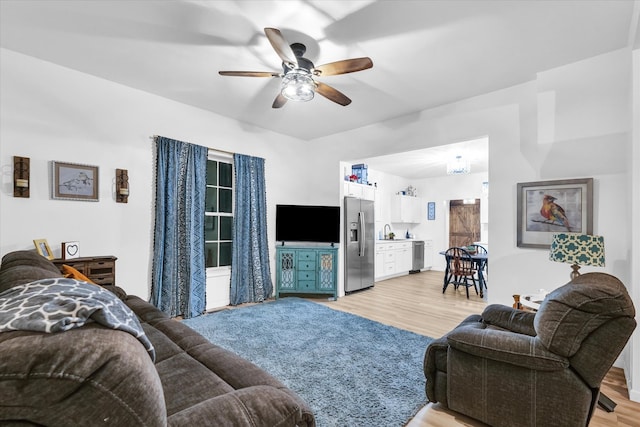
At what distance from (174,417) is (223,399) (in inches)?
6.3

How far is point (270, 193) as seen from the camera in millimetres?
5078

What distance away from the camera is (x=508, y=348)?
1667 millimetres

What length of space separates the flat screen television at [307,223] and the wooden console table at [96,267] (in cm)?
252

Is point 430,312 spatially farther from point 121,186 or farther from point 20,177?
point 20,177

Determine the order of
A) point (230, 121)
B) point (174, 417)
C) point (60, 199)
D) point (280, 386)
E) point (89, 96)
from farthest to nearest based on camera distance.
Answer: point (230, 121)
point (89, 96)
point (60, 199)
point (280, 386)
point (174, 417)

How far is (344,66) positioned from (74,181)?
3012 mm

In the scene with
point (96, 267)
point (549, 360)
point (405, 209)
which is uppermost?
point (405, 209)

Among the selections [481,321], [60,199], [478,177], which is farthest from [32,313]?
[478,177]

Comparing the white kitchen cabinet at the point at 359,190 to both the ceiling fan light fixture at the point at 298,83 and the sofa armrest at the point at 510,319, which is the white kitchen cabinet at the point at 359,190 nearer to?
the ceiling fan light fixture at the point at 298,83

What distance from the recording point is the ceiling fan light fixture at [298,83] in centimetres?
257

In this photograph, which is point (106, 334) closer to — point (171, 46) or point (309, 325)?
point (171, 46)

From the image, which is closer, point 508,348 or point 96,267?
point 508,348

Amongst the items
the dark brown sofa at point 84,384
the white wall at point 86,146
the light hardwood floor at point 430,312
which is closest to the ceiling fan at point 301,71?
the white wall at point 86,146

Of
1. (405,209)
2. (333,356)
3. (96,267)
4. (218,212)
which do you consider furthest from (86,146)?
(405,209)
